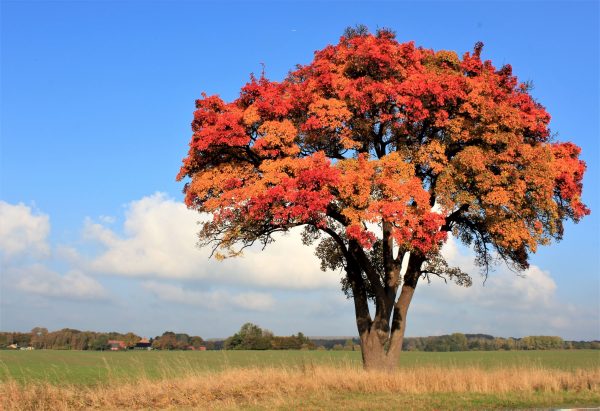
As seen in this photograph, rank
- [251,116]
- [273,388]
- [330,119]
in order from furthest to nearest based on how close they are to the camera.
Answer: [251,116] → [330,119] → [273,388]

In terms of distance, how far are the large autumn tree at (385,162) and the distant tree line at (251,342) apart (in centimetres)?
7211

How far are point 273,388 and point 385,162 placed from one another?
32.6 feet

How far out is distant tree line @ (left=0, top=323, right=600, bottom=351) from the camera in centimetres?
9719

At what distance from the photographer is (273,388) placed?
17.7m

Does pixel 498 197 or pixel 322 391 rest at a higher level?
pixel 498 197

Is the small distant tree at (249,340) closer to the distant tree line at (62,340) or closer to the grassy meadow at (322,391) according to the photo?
the distant tree line at (62,340)

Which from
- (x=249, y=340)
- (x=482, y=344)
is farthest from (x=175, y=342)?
(x=482, y=344)

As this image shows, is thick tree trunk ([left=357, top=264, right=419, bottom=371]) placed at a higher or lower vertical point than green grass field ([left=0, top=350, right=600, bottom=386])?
higher

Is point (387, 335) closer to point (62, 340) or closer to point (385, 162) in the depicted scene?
point (385, 162)

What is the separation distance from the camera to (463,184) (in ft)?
75.5

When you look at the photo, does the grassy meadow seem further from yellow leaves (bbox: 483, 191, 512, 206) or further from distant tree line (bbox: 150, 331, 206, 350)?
distant tree line (bbox: 150, 331, 206, 350)

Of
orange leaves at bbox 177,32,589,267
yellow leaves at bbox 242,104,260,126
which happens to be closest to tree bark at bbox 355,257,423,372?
orange leaves at bbox 177,32,589,267

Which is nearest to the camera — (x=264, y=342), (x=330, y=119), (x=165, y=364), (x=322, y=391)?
(x=322, y=391)

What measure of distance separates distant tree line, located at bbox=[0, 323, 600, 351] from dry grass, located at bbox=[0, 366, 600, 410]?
75.2 metres
